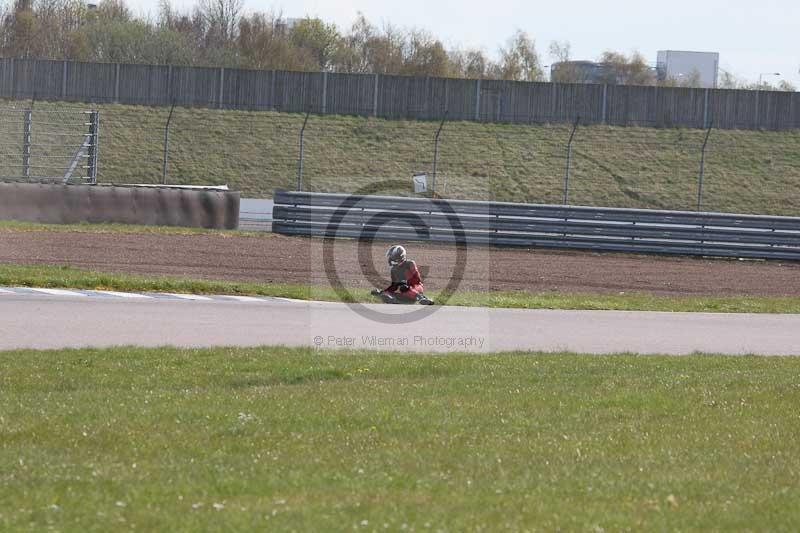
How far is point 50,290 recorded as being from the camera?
1639 cm

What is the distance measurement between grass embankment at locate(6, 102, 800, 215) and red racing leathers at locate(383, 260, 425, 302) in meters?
24.2

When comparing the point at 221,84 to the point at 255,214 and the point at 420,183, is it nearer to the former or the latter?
the point at 255,214

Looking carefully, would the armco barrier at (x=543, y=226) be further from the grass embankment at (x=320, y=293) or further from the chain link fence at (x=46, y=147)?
the chain link fence at (x=46, y=147)

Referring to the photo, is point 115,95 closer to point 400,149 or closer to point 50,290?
point 400,149

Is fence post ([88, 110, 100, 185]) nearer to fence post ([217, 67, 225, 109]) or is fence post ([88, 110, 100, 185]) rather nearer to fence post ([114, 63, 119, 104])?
fence post ([217, 67, 225, 109])

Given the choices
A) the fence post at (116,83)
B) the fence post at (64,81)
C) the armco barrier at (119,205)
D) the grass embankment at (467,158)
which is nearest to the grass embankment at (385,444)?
the armco barrier at (119,205)

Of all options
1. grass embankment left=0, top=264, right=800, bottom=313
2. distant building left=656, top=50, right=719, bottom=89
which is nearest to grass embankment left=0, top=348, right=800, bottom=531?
grass embankment left=0, top=264, right=800, bottom=313

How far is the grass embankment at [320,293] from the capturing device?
56.2ft

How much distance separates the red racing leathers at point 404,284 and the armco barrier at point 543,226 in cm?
1171

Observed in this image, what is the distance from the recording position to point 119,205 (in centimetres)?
2823

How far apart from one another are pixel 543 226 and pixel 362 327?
46.7ft

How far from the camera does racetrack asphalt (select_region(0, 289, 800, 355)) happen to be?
1276cm

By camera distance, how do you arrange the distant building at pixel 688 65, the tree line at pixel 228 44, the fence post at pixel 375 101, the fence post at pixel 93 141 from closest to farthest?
the fence post at pixel 93 141 → the fence post at pixel 375 101 → the tree line at pixel 228 44 → the distant building at pixel 688 65

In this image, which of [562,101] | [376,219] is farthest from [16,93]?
[376,219]
